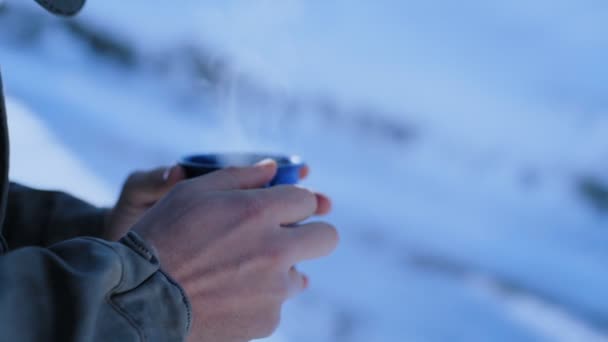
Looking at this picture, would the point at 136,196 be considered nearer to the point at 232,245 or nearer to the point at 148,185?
the point at 148,185

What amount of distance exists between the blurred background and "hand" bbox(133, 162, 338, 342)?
1.05 ft

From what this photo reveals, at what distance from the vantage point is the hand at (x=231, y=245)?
0.46 m

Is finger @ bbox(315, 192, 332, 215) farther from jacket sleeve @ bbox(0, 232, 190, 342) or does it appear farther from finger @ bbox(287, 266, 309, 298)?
jacket sleeve @ bbox(0, 232, 190, 342)

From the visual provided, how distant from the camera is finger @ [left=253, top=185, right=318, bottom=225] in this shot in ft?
1.63

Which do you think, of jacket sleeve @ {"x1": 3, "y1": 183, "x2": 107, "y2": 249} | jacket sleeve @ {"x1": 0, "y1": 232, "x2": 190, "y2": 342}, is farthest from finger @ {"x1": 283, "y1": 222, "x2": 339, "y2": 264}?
jacket sleeve @ {"x1": 3, "y1": 183, "x2": 107, "y2": 249}

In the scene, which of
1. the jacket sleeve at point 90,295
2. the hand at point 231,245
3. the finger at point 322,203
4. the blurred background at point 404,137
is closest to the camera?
the jacket sleeve at point 90,295

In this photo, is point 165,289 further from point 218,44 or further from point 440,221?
point 218,44

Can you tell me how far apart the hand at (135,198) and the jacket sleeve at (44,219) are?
0.03m

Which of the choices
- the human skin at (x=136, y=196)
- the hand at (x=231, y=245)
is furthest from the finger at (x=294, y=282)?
the human skin at (x=136, y=196)

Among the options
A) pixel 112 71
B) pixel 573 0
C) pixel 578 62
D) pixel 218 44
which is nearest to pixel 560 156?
pixel 578 62

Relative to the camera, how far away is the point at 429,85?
1.17m

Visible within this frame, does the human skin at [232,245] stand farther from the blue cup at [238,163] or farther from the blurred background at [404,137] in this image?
the blurred background at [404,137]

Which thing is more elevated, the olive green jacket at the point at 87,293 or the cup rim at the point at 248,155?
the cup rim at the point at 248,155

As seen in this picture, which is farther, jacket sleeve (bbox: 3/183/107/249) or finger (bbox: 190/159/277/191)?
jacket sleeve (bbox: 3/183/107/249)
